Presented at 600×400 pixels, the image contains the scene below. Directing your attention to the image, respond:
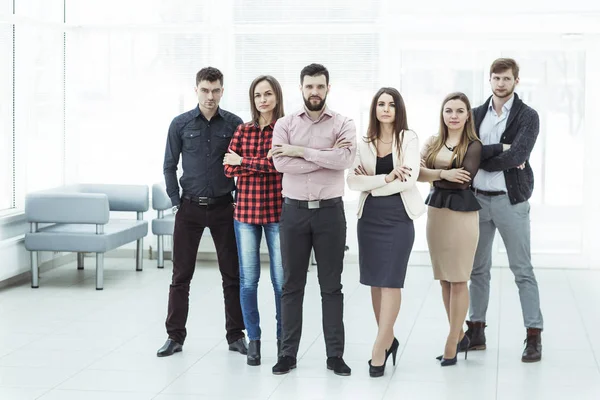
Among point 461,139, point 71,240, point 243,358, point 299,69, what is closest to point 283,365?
point 243,358

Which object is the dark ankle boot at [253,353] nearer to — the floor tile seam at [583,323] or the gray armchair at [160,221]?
the floor tile seam at [583,323]

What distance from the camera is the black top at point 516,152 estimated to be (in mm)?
5293

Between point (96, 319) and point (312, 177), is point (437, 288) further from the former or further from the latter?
point (312, 177)

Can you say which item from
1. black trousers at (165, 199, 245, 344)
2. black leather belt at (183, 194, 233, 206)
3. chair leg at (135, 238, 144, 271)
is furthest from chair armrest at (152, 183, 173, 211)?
black leather belt at (183, 194, 233, 206)

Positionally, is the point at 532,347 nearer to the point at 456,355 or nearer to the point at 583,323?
the point at 456,355

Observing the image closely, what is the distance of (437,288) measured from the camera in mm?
8164

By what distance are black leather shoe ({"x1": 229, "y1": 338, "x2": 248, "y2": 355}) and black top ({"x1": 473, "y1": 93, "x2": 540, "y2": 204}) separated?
5.61 feet

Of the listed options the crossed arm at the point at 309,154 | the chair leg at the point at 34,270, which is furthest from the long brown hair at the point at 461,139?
the chair leg at the point at 34,270

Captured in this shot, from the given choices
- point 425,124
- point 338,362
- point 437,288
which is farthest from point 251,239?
point 425,124

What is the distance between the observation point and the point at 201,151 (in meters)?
5.45

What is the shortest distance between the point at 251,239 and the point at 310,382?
86 centimetres

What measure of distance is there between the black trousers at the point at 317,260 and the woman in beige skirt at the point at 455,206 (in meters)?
0.55

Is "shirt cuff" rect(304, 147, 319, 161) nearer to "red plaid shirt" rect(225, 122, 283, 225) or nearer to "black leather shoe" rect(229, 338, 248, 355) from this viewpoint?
"red plaid shirt" rect(225, 122, 283, 225)

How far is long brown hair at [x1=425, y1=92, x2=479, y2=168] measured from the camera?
5250 mm
